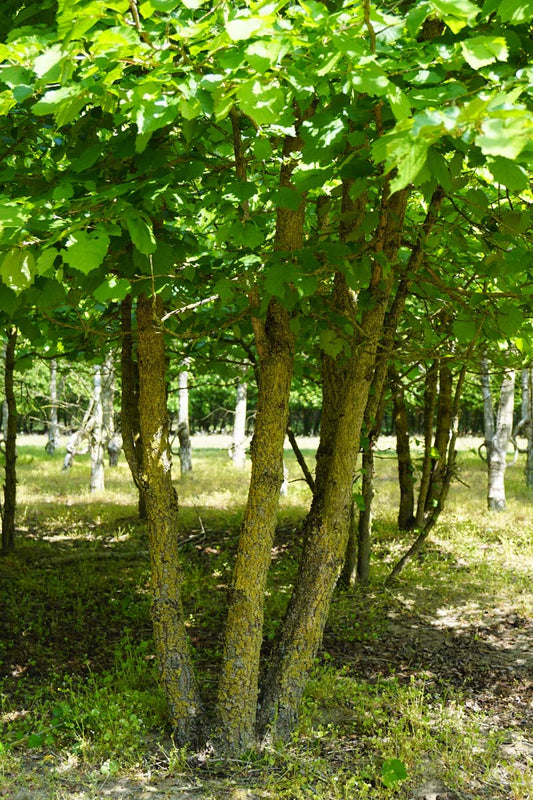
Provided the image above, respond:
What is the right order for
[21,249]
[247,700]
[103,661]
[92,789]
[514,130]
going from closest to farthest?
[514,130]
[21,249]
[92,789]
[247,700]
[103,661]

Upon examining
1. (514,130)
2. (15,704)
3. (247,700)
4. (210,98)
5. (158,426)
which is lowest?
(15,704)

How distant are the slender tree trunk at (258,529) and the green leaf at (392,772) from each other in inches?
36.6

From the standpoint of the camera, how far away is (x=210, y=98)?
96.5 inches

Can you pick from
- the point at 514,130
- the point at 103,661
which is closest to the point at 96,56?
the point at 514,130

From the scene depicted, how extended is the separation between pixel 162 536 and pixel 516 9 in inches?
144

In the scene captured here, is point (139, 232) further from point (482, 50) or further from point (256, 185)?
point (256, 185)

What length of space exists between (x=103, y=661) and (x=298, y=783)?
2677mm

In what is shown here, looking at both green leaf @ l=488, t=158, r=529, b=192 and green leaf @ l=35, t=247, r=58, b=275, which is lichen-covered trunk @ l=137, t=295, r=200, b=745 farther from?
green leaf @ l=488, t=158, r=529, b=192

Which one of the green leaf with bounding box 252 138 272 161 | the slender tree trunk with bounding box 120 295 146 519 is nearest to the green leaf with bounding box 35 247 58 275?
the green leaf with bounding box 252 138 272 161

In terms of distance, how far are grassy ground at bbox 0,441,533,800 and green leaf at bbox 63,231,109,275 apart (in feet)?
10.7

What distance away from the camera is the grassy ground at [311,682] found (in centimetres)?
406

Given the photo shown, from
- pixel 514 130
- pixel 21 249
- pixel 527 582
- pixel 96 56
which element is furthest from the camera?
pixel 527 582

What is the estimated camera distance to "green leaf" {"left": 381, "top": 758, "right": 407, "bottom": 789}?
386cm

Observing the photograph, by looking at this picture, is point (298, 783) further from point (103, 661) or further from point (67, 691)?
point (103, 661)
